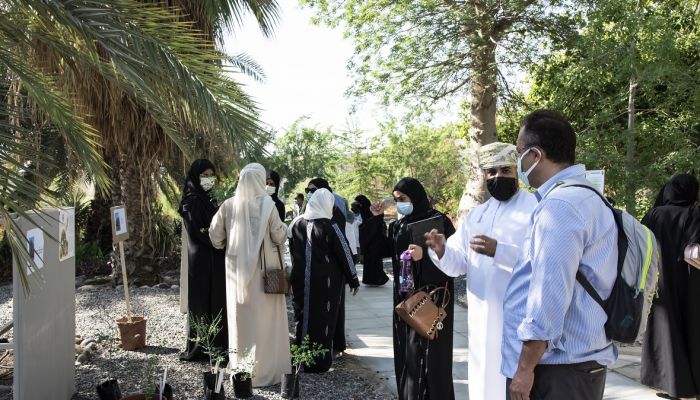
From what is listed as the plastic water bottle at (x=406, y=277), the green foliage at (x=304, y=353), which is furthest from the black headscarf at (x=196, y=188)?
the plastic water bottle at (x=406, y=277)

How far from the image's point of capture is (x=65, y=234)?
4.41m

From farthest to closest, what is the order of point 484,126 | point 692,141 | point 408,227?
point 484,126, point 692,141, point 408,227

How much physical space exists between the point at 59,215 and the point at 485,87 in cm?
901

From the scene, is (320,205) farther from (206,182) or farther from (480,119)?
(480,119)

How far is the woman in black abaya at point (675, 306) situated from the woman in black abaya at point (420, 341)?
77.7 inches

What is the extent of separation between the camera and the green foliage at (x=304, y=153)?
70.8 ft

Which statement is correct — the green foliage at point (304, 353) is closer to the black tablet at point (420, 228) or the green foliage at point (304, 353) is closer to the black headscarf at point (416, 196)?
the black tablet at point (420, 228)

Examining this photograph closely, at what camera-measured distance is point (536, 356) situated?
201 cm

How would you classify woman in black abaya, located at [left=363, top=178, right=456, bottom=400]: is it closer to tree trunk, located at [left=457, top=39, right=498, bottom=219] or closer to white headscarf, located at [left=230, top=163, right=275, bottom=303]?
white headscarf, located at [left=230, top=163, right=275, bottom=303]

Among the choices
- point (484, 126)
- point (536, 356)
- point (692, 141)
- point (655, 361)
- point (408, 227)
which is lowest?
point (655, 361)

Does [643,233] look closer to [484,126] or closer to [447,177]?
[484,126]

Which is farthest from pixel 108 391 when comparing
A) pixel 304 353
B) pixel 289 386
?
pixel 304 353

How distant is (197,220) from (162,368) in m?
1.41

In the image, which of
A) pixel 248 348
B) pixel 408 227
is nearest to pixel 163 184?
pixel 248 348
